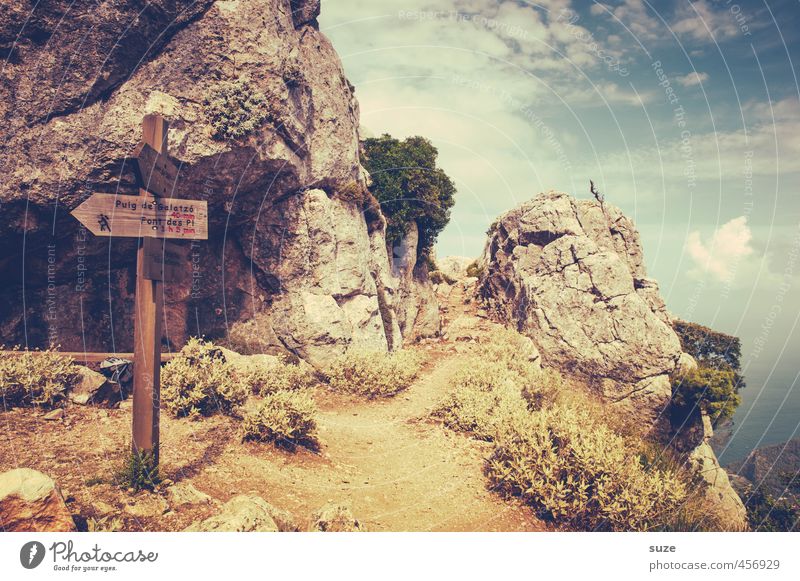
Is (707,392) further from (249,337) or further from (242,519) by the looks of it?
(242,519)

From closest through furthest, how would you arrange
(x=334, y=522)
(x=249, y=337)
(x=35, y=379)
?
1. (x=334, y=522)
2. (x=35, y=379)
3. (x=249, y=337)

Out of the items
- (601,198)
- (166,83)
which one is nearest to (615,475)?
(166,83)

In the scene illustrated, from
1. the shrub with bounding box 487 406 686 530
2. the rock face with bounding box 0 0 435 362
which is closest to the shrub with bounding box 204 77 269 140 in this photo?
the rock face with bounding box 0 0 435 362

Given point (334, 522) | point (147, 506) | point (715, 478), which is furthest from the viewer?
point (715, 478)

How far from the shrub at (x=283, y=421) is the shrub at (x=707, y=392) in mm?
20586

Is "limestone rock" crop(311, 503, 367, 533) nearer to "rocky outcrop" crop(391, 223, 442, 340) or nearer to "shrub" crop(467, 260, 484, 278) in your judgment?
"rocky outcrop" crop(391, 223, 442, 340)

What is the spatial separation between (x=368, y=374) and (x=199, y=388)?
695cm

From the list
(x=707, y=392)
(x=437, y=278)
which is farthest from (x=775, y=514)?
(x=437, y=278)

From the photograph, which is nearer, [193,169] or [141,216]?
[141,216]

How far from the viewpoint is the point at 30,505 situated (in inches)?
202

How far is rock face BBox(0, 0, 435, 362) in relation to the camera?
12.9m

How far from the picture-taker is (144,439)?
289 inches

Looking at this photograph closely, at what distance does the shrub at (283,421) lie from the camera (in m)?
9.82

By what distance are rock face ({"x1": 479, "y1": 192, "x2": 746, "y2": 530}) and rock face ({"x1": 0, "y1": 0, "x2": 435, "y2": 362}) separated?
35.4 ft
